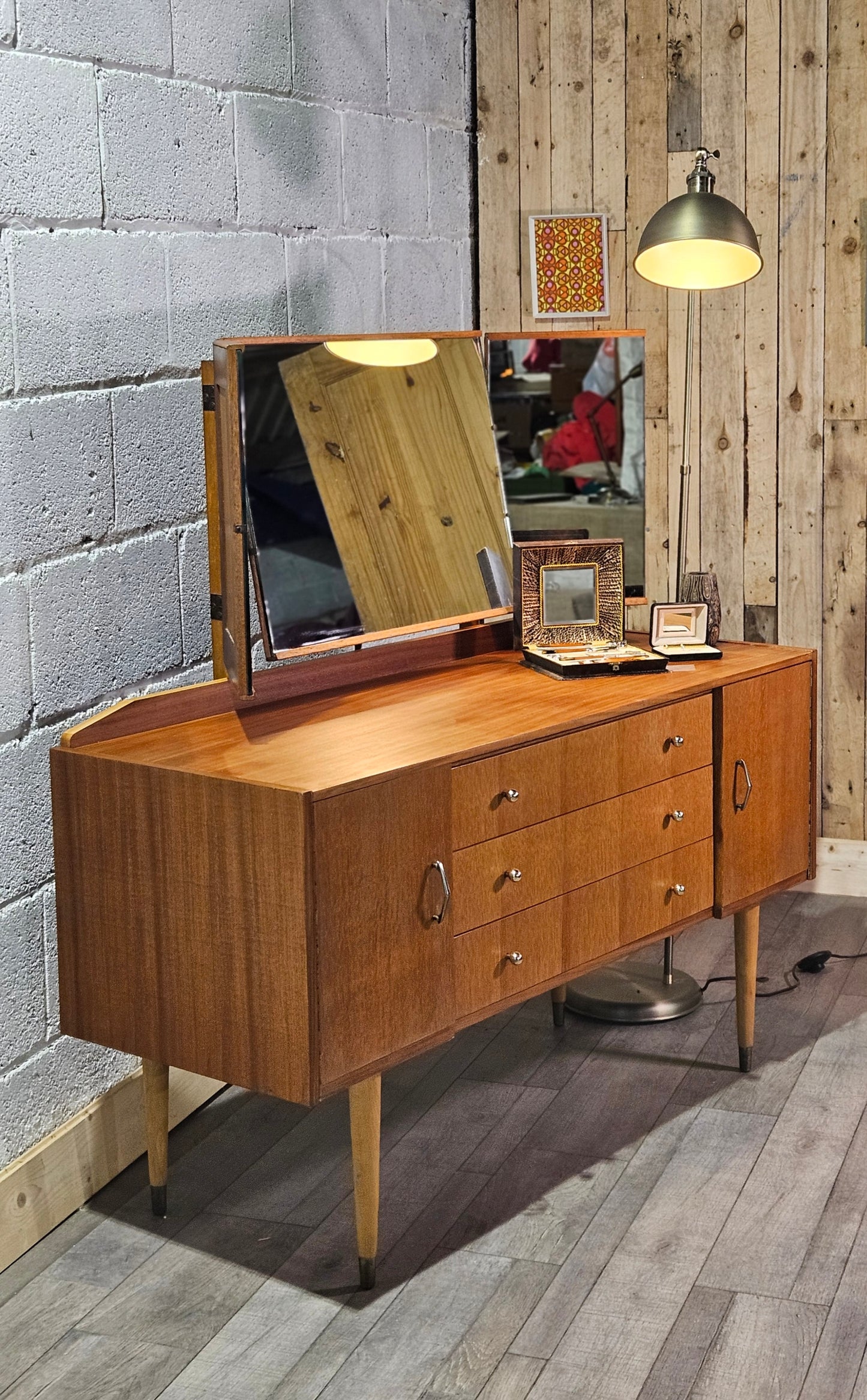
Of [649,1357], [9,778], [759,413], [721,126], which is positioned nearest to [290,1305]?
[649,1357]

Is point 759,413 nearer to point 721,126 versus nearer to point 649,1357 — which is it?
point 721,126

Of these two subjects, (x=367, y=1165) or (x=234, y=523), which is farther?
(x=234, y=523)

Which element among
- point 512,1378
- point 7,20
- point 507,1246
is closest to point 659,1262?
point 507,1246

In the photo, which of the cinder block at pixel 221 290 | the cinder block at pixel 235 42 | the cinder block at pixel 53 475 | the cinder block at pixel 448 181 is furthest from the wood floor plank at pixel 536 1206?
the cinder block at pixel 448 181

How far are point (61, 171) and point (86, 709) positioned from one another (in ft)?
2.59

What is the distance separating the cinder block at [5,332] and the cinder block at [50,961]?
739 mm

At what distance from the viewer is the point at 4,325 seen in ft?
6.84

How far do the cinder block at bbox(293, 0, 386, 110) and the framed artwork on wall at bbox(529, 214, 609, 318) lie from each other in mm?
623

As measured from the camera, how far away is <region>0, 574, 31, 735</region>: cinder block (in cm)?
212

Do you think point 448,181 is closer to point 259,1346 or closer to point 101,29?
point 101,29

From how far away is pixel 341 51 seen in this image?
9.72 ft

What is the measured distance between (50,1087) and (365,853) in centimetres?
71

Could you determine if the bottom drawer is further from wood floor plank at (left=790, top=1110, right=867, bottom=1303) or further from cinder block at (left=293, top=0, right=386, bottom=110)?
cinder block at (left=293, top=0, right=386, bottom=110)

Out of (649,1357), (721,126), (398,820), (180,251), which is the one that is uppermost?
(721,126)
